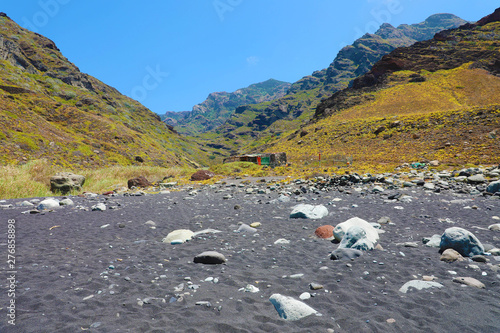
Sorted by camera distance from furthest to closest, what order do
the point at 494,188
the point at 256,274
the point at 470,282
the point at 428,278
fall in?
1. the point at 494,188
2. the point at 256,274
3. the point at 428,278
4. the point at 470,282

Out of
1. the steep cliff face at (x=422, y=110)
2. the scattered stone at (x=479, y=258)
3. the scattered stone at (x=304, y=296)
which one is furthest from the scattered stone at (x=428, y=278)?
the steep cliff face at (x=422, y=110)

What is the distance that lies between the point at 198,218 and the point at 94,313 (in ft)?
15.5

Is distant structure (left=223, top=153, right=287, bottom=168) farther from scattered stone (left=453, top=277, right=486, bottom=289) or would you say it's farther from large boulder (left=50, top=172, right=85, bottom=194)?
scattered stone (left=453, top=277, right=486, bottom=289)

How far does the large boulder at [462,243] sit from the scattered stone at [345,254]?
1.48 m

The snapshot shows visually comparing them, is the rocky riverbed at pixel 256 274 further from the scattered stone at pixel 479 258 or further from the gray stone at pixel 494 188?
the gray stone at pixel 494 188

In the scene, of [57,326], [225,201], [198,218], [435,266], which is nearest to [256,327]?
[57,326]

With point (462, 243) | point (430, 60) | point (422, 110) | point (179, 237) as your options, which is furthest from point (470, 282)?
point (430, 60)

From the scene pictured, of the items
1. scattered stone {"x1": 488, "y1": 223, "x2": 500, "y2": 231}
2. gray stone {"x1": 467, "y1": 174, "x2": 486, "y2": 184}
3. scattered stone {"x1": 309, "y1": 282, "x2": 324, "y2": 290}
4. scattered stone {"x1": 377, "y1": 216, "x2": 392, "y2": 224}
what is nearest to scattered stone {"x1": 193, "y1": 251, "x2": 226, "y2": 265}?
scattered stone {"x1": 309, "y1": 282, "x2": 324, "y2": 290}

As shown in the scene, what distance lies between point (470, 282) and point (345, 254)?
1543mm

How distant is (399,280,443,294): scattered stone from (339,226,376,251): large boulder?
1144mm

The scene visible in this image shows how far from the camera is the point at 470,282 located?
9.51 feet

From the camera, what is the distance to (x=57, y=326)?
2221 millimetres

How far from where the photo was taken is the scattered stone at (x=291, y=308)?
239 cm

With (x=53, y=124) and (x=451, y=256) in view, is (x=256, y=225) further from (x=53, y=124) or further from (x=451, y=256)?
(x=53, y=124)
